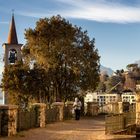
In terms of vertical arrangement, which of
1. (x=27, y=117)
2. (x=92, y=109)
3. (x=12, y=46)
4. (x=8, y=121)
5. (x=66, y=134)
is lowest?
(x=66, y=134)

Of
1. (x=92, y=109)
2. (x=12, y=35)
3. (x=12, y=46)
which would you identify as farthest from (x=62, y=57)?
(x=12, y=35)

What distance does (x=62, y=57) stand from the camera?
38.1m

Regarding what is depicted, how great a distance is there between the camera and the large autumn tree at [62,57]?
37.9 m

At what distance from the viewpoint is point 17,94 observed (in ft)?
125

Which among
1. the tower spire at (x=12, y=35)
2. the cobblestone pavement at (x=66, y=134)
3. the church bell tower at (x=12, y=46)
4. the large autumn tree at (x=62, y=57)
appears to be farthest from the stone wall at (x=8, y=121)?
the tower spire at (x=12, y=35)

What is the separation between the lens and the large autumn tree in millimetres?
37875

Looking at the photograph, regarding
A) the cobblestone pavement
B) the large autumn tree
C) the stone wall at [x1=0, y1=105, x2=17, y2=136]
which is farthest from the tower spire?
the stone wall at [x1=0, y1=105, x2=17, y2=136]

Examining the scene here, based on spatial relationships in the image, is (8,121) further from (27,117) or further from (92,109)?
(92,109)

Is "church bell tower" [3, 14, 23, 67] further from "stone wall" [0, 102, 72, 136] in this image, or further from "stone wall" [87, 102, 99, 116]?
"stone wall" [0, 102, 72, 136]

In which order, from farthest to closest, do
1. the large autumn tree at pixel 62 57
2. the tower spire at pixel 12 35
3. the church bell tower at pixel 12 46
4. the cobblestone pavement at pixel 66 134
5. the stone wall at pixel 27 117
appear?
the tower spire at pixel 12 35, the church bell tower at pixel 12 46, the large autumn tree at pixel 62 57, the stone wall at pixel 27 117, the cobblestone pavement at pixel 66 134

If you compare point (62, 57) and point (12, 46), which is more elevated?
point (12, 46)

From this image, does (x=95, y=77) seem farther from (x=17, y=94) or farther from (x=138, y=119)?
(x=138, y=119)

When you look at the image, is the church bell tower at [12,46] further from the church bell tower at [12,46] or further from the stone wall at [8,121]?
the stone wall at [8,121]

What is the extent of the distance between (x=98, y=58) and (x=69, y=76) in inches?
113
